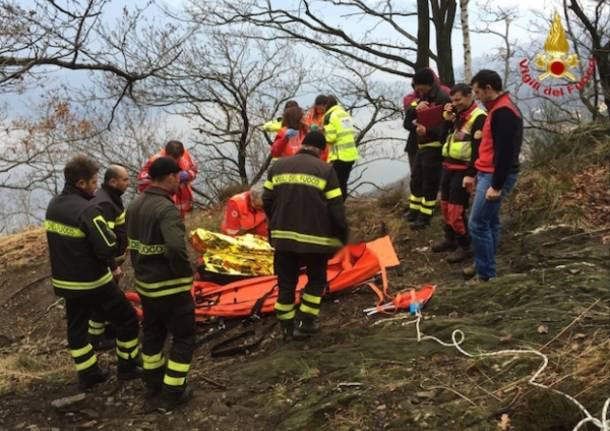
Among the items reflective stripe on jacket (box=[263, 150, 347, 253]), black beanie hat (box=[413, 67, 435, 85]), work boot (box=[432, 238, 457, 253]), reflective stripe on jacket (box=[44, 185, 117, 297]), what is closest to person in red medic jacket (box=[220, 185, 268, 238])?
work boot (box=[432, 238, 457, 253])

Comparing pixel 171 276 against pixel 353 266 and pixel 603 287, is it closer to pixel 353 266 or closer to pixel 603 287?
pixel 353 266

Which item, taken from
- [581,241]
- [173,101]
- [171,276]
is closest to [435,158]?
[581,241]

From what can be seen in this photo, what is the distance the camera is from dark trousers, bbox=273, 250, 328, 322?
4371 mm

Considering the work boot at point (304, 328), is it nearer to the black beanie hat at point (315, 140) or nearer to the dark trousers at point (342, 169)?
the black beanie hat at point (315, 140)

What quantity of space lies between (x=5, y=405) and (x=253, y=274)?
9.19ft

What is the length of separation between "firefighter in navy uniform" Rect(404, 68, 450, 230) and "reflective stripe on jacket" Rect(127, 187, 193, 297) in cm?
378

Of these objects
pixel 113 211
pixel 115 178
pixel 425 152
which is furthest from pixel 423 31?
A: pixel 113 211

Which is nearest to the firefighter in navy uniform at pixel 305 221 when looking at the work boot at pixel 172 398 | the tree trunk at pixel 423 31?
the work boot at pixel 172 398

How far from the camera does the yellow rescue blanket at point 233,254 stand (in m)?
6.11

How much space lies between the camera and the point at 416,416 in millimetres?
2738

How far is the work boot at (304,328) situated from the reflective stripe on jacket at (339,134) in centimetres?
290

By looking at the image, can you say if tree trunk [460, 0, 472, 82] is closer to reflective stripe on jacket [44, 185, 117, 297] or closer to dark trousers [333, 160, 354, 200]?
dark trousers [333, 160, 354, 200]

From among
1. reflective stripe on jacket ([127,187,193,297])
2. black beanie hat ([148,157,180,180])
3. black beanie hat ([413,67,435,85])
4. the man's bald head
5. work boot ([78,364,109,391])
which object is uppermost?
black beanie hat ([413,67,435,85])

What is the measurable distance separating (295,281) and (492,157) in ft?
6.67
